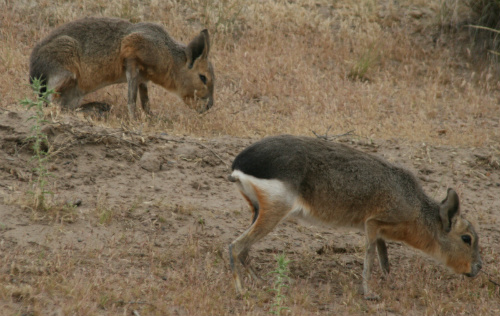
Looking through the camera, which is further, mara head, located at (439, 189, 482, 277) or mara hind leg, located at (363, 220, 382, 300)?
mara head, located at (439, 189, 482, 277)

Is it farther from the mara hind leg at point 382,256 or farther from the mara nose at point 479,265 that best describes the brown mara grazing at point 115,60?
the mara nose at point 479,265

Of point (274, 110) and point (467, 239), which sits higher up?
point (467, 239)

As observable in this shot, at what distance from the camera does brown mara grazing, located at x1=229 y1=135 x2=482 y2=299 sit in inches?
233

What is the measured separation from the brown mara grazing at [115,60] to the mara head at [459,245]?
516 cm

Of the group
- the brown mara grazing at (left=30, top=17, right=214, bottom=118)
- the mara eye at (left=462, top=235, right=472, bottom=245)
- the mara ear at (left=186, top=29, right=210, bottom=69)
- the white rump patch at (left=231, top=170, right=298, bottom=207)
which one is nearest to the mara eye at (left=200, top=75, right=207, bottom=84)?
the brown mara grazing at (left=30, top=17, right=214, bottom=118)

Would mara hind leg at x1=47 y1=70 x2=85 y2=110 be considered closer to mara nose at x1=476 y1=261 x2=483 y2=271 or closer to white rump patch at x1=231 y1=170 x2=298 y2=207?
white rump patch at x1=231 y1=170 x2=298 y2=207

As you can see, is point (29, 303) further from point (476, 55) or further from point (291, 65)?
point (476, 55)

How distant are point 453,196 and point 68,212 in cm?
400

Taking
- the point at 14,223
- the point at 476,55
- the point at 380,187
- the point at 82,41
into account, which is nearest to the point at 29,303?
the point at 14,223

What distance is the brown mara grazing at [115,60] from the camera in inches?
373

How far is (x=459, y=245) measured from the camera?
671cm

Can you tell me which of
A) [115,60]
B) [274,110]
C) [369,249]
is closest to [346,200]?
[369,249]

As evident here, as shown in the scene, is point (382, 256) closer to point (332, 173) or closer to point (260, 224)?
point (332, 173)

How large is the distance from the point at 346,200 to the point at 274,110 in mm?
5459
